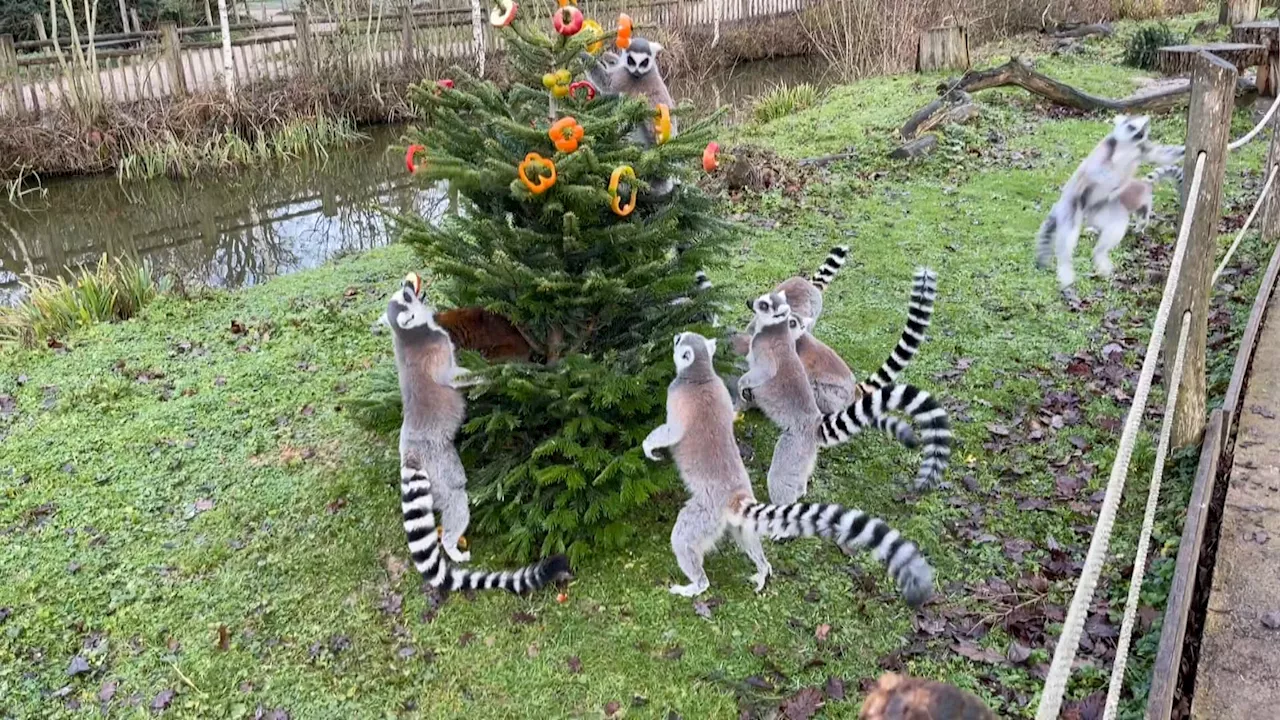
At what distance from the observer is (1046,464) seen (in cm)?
458

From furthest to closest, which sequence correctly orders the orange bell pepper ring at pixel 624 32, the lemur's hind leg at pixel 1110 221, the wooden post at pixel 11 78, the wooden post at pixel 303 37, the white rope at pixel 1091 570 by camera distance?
the wooden post at pixel 303 37 → the wooden post at pixel 11 78 → the orange bell pepper ring at pixel 624 32 → the lemur's hind leg at pixel 1110 221 → the white rope at pixel 1091 570

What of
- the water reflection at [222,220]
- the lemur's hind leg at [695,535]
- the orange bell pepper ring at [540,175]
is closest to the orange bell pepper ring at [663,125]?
the orange bell pepper ring at [540,175]

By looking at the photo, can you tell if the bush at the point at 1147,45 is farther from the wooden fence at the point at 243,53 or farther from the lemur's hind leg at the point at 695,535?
the lemur's hind leg at the point at 695,535

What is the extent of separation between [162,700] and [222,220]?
32.2 feet

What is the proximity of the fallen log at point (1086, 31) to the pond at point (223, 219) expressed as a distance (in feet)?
44.5

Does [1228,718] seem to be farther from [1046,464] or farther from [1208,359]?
[1208,359]

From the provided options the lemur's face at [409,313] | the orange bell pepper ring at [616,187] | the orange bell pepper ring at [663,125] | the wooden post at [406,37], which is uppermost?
the wooden post at [406,37]

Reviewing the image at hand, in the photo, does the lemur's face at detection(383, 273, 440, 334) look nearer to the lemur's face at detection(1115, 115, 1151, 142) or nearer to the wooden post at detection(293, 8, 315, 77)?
the lemur's face at detection(1115, 115, 1151, 142)

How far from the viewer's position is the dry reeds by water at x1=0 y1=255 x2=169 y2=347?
22.4 feet

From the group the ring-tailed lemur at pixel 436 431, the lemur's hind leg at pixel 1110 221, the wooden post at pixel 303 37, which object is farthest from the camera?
the wooden post at pixel 303 37

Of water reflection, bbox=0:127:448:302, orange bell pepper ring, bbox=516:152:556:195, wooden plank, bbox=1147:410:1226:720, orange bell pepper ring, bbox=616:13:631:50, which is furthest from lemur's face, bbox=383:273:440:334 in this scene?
water reflection, bbox=0:127:448:302

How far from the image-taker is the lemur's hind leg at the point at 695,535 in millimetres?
3527

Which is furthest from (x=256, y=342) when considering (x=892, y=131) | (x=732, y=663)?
(x=892, y=131)

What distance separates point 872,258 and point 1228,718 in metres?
5.21
